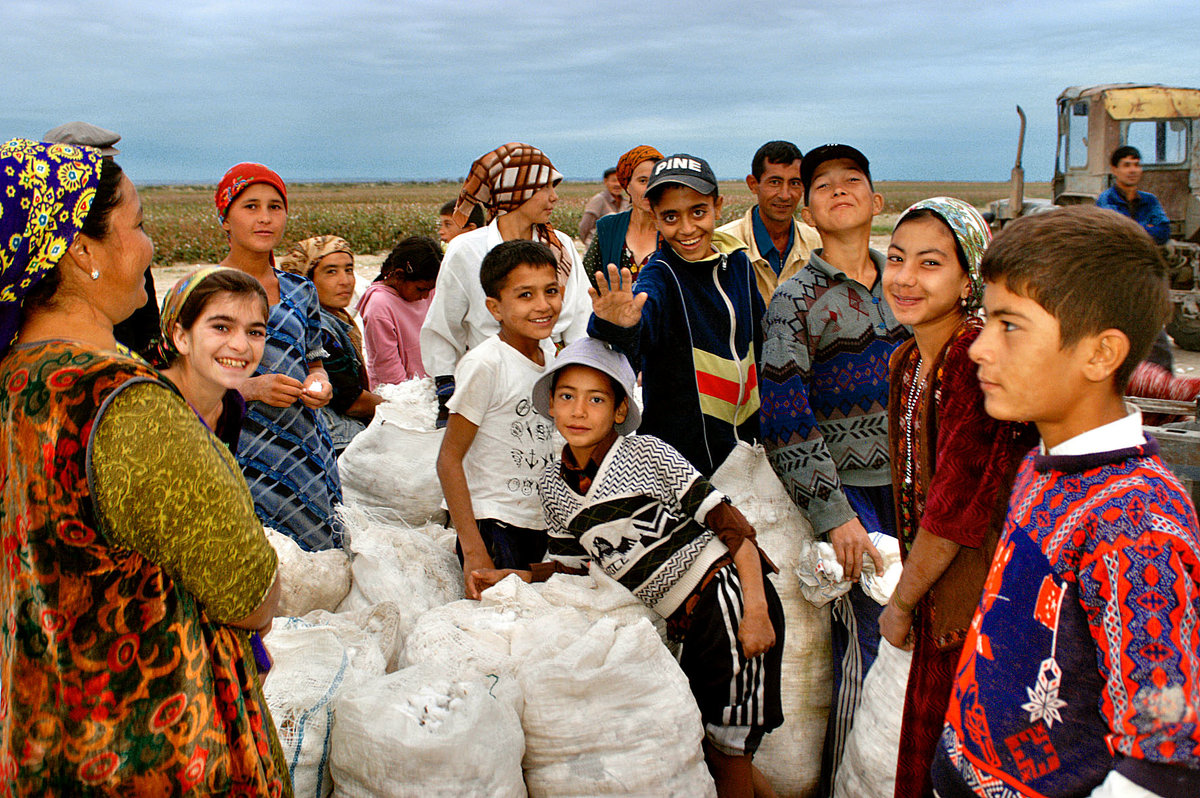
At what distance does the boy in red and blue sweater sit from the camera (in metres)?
1.05

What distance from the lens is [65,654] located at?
123cm

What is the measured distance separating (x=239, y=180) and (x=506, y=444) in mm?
1354

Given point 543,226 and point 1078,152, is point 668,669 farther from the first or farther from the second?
point 1078,152

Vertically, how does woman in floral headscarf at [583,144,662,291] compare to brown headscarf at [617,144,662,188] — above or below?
below

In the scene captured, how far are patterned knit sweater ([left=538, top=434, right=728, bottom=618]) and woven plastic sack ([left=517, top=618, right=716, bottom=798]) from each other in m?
0.21

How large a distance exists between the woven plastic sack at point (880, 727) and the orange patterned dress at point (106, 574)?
4.94ft

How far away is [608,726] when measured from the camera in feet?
6.57

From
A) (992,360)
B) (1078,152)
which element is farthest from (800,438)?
(1078,152)

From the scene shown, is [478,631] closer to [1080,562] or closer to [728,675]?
[728,675]

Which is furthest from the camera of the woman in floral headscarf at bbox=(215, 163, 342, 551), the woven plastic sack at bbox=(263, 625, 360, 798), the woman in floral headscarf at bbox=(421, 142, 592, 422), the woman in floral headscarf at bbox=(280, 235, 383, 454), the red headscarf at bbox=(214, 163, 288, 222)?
the woman in floral headscarf at bbox=(280, 235, 383, 454)

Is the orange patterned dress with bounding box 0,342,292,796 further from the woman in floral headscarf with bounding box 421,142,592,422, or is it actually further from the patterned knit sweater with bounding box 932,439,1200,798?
the woman in floral headscarf with bounding box 421,142,592,422

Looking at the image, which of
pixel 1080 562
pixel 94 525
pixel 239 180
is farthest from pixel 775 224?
pixel 94 525

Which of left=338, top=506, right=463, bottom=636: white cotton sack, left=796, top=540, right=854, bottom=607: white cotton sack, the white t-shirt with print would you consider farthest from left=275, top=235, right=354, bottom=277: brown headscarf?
left=796, top=540, right=854, bottom=607: white cotton sack

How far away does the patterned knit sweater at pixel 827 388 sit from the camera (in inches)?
96.0
